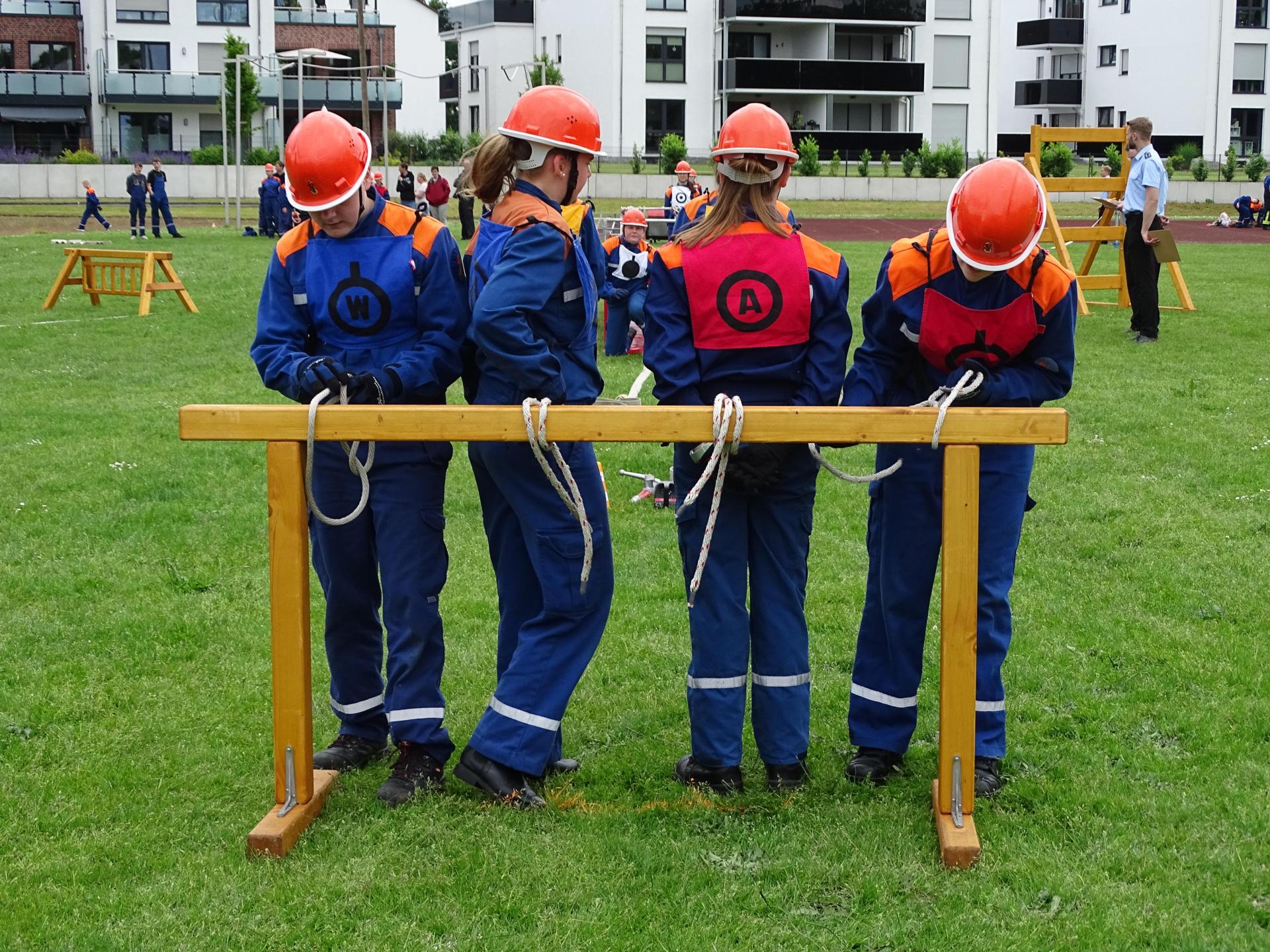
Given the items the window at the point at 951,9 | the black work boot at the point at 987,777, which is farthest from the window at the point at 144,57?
the black work boot at the point at 987,777

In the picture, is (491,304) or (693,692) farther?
(693,692)

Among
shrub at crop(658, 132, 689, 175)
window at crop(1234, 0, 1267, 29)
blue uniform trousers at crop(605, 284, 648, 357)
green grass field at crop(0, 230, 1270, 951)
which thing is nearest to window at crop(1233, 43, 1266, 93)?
window at crop(1234, 0, 1267, 29)

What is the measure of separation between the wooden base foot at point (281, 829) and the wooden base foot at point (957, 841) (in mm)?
1897

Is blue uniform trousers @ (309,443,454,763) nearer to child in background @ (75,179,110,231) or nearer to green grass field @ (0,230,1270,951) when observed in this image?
green grass field @ (0,230,1270,951)

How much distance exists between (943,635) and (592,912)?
4.25ft

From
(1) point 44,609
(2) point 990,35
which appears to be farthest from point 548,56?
(1) point 44,609

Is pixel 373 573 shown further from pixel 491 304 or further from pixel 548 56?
pixel 548 56

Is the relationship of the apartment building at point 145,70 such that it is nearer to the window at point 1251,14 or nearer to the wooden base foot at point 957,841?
the window at point 1251,14

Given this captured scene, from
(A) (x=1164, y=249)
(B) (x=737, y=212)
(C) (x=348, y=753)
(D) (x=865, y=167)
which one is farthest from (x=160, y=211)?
(B) (x=737, y=212)

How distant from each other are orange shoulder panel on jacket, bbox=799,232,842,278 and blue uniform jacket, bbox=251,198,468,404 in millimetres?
1106

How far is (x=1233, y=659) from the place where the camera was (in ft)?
19.1

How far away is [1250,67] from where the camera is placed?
199 ft

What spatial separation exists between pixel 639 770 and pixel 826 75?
183ft

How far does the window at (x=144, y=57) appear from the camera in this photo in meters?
60.2
